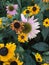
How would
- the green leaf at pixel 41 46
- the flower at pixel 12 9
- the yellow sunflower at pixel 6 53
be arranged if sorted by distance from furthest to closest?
the flower at pixel 12 9, the green leaf at pixel 41 46, the yellow sunflower at pixel 6 53

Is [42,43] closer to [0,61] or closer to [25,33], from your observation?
[25,33]

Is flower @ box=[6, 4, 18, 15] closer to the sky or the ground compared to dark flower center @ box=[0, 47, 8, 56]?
closer to the sky

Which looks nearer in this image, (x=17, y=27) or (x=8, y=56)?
(x=8, y=56)

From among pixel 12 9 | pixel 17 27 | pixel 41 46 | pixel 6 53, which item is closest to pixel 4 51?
pixel 6 53

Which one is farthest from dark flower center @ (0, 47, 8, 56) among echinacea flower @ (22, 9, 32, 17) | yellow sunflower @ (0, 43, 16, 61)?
echinacea flower @ (22, 9, 32, 17)

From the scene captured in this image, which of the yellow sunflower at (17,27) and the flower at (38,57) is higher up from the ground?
the yellow sunflower at (17,27)

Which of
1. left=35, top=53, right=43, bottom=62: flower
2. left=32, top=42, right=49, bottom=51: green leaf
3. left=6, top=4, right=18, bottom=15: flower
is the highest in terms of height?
left=6, top=4, right=18, bottom=15: flower

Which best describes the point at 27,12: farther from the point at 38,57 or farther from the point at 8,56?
the point at 8,56

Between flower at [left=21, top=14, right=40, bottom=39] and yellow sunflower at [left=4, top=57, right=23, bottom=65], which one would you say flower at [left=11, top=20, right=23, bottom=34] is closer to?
flower at [left=21, top=14, right=40, bottom=39]

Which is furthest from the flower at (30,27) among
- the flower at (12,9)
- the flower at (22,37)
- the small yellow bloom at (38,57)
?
the flower at (12,9)

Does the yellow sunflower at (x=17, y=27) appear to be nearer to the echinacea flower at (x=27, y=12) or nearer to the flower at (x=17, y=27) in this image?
the flower at (x=17, y=27)

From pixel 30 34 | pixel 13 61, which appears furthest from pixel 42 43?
pixel 13 61

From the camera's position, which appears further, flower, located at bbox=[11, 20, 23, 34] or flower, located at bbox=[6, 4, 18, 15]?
flower, located at bbox=[6, 4, 18, 15]

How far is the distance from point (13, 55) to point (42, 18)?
0.44 m
